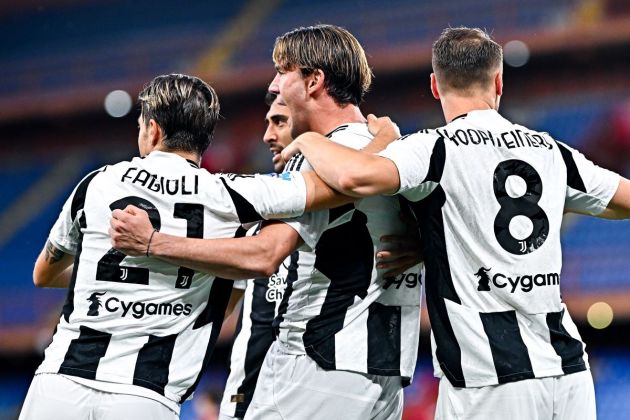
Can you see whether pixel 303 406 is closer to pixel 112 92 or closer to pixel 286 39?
pixel 286 39

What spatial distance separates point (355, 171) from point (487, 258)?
1.77 ft

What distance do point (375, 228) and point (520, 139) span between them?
600 mm

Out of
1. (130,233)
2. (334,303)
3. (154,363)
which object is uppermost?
(130,233)

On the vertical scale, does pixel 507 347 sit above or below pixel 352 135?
below

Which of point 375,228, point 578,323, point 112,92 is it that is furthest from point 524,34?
point 375,228

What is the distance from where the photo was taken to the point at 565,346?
3.11 metres

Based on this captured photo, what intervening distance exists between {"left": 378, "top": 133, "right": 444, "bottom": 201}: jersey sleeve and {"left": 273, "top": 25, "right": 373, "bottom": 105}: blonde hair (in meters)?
0.48

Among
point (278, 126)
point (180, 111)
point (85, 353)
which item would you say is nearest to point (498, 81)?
point (180, 111)

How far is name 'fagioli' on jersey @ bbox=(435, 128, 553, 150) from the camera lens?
3111mm

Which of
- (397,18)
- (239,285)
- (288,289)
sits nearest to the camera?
(288,289)

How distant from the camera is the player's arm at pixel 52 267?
11.2 ft

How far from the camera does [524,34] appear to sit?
11.9 metres

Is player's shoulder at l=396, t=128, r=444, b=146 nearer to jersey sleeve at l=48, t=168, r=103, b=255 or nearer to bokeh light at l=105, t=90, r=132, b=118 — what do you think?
jersey sleeve at l=48, t=168, r=103, b=255

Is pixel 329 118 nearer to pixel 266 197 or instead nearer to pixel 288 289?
pixel 266 197
